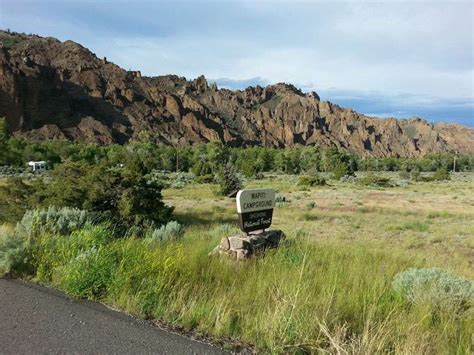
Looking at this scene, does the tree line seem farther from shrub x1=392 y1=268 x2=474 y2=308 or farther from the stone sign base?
shrub x1=392 y1=268 x2=474 y2=308

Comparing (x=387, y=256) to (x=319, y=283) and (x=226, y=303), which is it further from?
(x=226, y=303)

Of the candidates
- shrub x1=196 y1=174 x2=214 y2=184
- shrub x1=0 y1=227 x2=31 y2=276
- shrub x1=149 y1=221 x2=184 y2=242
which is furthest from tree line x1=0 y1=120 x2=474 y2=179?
shrub x1=0 y1=227 x2=31 y2=276

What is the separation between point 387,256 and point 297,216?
15858 mm

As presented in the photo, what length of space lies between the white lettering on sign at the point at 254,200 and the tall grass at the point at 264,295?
111 cm

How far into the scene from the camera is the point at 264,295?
5.11m

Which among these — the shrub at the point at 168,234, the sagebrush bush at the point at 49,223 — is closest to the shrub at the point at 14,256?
the sagebrush bush at the point at 49,223

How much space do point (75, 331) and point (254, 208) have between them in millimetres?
4360

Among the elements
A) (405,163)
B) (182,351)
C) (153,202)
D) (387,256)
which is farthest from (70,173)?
(405,163)

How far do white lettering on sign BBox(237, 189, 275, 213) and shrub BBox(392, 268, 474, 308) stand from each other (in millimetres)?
2933

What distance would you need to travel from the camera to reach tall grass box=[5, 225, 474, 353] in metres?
4.05

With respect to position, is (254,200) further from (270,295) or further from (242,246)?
(270,295)

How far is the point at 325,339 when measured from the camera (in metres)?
3.97

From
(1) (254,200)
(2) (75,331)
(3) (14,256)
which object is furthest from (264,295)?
(3) (14,256)

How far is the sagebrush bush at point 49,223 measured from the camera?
24.8ft
